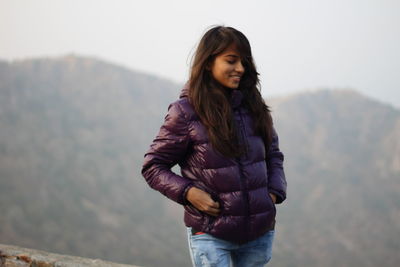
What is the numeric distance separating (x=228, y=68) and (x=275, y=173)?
591 millimetres

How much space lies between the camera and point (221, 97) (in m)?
1.89

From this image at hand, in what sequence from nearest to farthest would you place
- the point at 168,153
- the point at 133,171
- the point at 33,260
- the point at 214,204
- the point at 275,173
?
the point at 214,204 < the point at 168,153 < the point at 275,173 < the point at 33,260 < the point at 133,171

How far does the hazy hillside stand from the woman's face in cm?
2135

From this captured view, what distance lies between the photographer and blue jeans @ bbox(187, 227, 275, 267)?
5.96 feet

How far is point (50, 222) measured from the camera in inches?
912

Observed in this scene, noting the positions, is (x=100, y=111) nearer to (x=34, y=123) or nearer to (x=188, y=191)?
(x=34, y=123)

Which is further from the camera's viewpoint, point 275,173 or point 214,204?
point 275,173

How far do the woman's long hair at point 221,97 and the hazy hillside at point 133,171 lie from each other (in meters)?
21.3

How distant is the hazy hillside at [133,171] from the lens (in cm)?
2361

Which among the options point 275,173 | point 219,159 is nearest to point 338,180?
point 275,173

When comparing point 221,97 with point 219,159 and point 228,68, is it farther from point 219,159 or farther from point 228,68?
point 219,159

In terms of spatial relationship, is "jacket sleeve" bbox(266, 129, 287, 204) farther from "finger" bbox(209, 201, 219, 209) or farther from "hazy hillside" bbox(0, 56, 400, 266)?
"hazy hillside" bbox(0, 56, 400, 266)

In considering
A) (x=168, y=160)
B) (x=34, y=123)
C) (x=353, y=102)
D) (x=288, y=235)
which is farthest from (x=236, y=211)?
(x=353, y=102)

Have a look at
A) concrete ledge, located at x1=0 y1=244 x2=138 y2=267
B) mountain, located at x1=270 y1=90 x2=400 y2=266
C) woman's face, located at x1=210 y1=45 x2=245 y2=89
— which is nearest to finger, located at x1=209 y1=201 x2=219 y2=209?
woman's face, located at x1=210 y1=45 x2=245 y2=89
